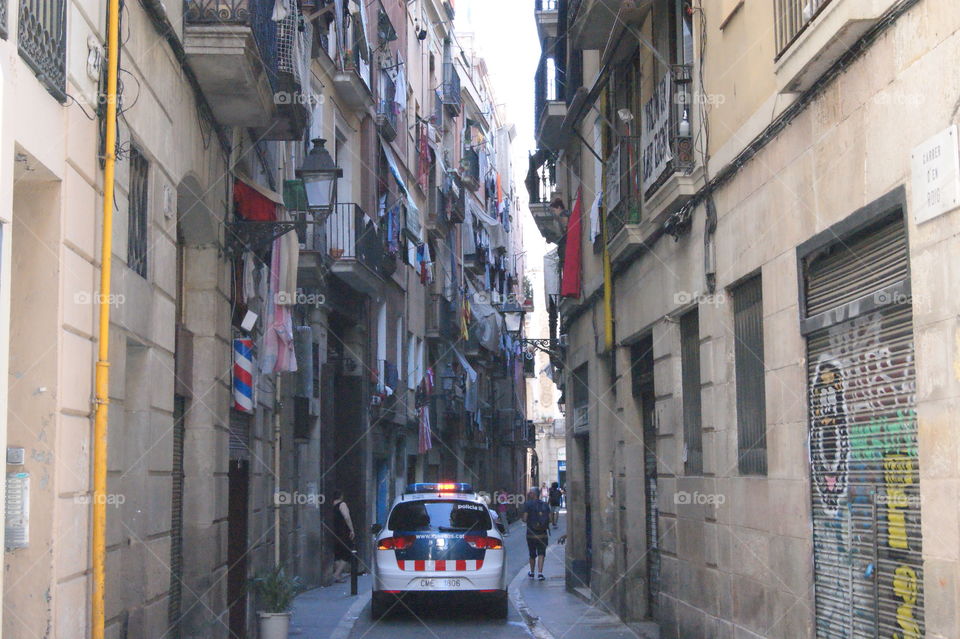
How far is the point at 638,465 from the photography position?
16.4m

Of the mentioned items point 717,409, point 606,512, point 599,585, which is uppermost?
point 717,409

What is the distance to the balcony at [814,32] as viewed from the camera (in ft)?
25.2

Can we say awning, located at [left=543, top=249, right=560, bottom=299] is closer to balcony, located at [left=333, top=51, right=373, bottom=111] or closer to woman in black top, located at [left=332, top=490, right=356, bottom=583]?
balcony, located at [left=333, top=51, right=373, bottom=111]

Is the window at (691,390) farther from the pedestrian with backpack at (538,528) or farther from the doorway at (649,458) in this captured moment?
the pedestrian with backpack at (538,528)

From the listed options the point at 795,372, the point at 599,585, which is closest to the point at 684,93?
the point at 795,372

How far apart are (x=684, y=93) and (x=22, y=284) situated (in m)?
8.02

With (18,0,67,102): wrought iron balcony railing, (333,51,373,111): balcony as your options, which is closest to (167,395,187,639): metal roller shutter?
(18,0,67,102): wrought iron balcony railing

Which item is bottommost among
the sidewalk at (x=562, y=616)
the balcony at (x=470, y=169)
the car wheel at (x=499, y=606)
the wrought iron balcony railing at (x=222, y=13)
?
the sidewalk at (x=562, y=616)

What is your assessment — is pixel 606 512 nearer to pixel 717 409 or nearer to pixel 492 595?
pixel 492 595

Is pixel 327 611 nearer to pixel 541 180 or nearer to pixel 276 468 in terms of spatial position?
pixel 276 468

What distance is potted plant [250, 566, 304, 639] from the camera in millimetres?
12398

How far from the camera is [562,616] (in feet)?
56.2

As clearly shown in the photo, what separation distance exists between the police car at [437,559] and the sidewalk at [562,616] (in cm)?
89

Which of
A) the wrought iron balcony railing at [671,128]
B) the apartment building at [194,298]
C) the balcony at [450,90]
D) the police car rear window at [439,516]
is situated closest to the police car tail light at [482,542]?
the police car rear window at [439,516]
